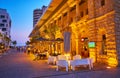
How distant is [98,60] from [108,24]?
383 centimetres

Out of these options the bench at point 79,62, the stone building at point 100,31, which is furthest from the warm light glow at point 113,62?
the bench at point 79,62

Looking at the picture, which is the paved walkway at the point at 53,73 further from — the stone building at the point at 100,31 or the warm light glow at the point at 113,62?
the stone building at the point at 100,31

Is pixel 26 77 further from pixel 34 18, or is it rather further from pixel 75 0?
pixel 34 18

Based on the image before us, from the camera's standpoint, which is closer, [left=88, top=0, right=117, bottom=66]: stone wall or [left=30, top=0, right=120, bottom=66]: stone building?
[left=30, top=0, right=120, bottom=66]: stone building

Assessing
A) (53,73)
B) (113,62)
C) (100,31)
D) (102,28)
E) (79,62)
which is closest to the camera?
(53,73)

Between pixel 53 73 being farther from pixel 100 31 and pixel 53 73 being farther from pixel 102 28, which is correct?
pixel 100 31

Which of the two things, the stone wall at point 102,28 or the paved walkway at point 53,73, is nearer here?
the paved walkway at point 53,73

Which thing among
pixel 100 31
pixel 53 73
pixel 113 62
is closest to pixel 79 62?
pixel 53 73

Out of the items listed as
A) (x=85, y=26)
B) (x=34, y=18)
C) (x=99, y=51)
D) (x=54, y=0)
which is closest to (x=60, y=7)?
(x=54, y=0)

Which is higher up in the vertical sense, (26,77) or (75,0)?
(75,0)

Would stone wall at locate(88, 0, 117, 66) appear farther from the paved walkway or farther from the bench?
the bench

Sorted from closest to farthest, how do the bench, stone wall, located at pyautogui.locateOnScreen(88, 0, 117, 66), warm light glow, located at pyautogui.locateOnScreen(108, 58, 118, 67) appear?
the bench, warm light glow, located at pyautogui.locateOnScreen(108, 58, 118, 67), stone wall, located at pyautogui.locateOnScreen(88, 0, 117, 66)

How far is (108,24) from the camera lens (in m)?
16.5

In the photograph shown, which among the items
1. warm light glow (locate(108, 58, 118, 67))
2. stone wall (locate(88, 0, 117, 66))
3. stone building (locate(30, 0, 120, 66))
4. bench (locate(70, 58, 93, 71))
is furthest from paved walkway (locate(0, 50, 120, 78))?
stone building (locate(30, 0, 120, 66))
